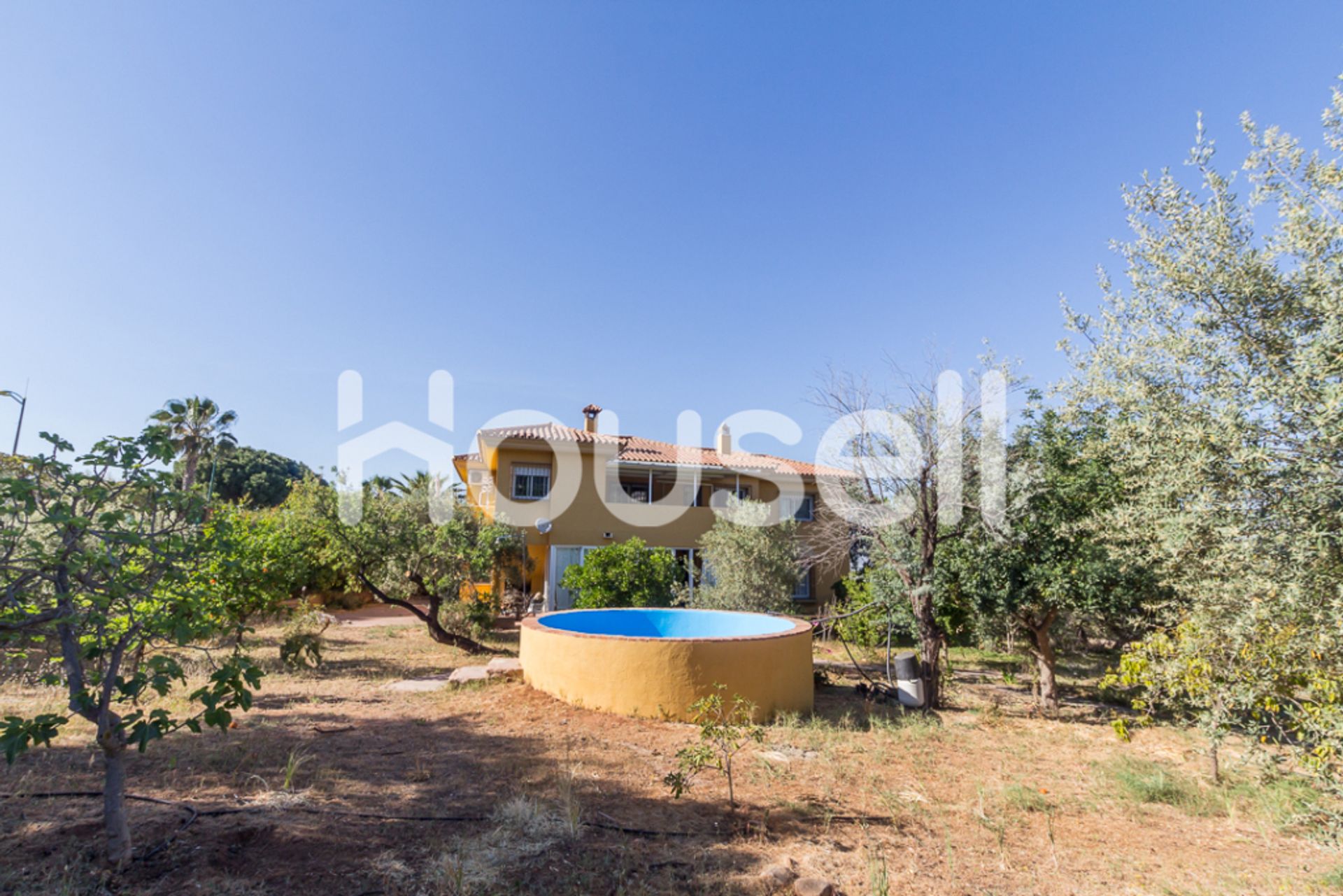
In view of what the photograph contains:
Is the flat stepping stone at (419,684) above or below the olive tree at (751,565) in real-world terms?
below

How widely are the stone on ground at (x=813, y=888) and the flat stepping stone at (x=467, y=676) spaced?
326 inches

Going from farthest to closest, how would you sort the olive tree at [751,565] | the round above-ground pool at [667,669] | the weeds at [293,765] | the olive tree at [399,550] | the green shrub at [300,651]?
the olive tree at [751,565] → the olive tree at [399,550] → the green shrub at [300,651] → the round above-ground pool at [667,669] → the weeds at [293,765]

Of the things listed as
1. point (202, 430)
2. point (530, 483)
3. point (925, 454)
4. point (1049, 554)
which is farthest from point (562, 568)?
point (202, 430)

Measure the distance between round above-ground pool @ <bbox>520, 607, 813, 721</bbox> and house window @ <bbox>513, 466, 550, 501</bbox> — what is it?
1030 centimetres

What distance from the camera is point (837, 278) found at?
53.9 ft

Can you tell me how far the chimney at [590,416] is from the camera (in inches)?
968

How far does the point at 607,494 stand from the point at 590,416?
177 inches

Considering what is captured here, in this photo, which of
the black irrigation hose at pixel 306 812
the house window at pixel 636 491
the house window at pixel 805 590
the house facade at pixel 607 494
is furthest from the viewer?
the house window at pixel 805 590

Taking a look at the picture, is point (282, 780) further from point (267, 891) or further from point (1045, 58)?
point (1045, 58)

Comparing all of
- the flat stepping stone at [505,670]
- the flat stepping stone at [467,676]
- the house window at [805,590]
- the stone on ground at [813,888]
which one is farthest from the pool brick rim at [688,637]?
the house window at [805,590]

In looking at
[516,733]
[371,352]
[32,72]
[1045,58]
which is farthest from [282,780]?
[1045,58]

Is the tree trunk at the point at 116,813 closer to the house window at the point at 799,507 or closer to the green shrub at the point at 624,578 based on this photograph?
the green shrub at the point at 624,578

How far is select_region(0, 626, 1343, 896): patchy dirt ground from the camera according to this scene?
4.48 m

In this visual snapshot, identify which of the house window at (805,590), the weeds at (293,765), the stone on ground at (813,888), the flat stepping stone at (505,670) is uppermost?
the stone on ground at (813,888)
